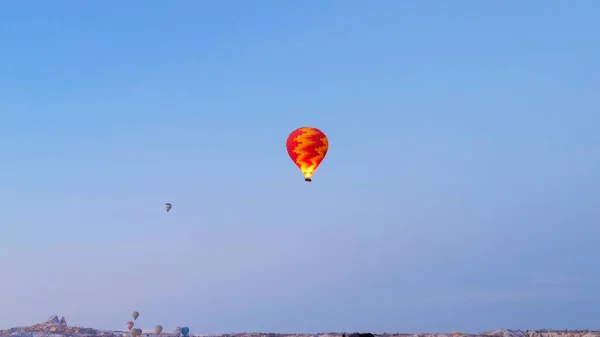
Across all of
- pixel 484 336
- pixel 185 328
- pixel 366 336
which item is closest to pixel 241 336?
pixel 185 328

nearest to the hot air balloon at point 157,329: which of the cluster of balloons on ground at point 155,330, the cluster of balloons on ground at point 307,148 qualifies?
the cluster of balloons on ground at point 155,330

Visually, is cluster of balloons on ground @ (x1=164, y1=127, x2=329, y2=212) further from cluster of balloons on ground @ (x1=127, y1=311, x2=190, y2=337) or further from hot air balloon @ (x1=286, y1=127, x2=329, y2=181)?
cluster of balloons on ground @ (x1=127, y1=311, x2=190, y2=337)

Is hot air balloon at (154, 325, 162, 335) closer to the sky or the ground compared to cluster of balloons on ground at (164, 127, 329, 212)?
closer to the ground

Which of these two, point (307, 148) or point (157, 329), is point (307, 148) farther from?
point (157, 329)

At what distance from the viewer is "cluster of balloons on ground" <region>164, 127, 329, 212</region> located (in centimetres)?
6600

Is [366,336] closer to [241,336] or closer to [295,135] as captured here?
[295,135]

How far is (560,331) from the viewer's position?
99000 mm

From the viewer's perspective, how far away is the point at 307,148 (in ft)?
216

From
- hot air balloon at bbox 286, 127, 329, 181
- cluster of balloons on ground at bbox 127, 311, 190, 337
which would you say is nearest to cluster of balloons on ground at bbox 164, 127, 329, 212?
hot air balloon at bbox 286, 127, 329, 181

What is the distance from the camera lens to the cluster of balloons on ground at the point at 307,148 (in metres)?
66.0

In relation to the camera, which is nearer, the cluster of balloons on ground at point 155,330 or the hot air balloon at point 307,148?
the hot air balloon at point 307,148

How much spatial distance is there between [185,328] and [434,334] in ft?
217

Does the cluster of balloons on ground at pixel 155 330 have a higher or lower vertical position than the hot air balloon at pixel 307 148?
lower

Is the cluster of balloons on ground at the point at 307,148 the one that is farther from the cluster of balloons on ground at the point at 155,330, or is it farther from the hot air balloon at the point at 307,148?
the cluster of balloons on ground at the point at 155,330
